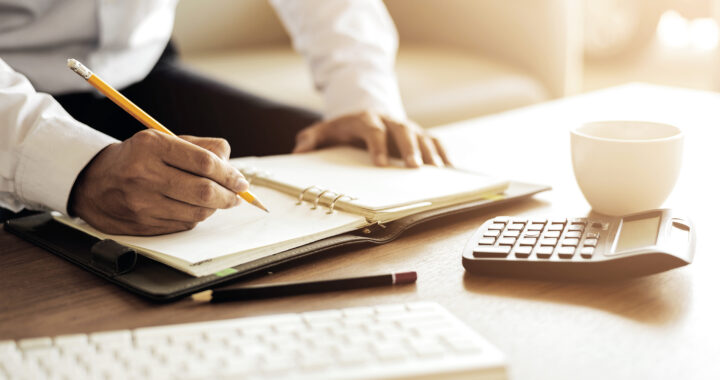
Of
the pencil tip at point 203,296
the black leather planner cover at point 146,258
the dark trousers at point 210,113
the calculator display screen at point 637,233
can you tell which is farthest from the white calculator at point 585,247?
the dark trousers at point 210,113

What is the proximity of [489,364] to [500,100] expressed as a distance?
71.9 inches

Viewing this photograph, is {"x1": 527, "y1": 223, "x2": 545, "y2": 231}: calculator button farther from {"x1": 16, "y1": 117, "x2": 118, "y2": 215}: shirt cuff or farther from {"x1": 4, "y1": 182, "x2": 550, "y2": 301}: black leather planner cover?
{"x1": 16, "y1": 117, "x2": 118, "y2": 215}: shirt cuff

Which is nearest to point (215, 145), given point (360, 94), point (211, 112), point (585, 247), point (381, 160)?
point (381, 160)

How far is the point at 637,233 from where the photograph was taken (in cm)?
67

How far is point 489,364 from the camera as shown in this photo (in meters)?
0.48

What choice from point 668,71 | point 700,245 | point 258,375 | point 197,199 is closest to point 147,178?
point 197,199

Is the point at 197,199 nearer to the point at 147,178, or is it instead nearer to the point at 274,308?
the point at 147,178

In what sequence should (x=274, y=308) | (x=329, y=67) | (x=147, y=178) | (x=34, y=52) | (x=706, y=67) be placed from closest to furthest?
(x=274, y=308)
(x=147, y=178)
(x=34, y=52)
(x=329, y=67)
(x=706, y=67)

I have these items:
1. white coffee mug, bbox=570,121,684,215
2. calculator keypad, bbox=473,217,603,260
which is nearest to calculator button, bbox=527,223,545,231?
calculator keypad, bbox=473,217,603,260

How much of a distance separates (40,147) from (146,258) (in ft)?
0.68

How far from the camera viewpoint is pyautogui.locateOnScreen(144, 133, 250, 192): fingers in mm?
715

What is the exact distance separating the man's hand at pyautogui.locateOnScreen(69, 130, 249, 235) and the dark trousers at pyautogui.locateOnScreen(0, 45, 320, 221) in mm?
653

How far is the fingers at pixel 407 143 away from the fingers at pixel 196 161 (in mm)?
322

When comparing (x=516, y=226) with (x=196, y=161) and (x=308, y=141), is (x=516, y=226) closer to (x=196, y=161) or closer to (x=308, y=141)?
(x=196, y=161)
